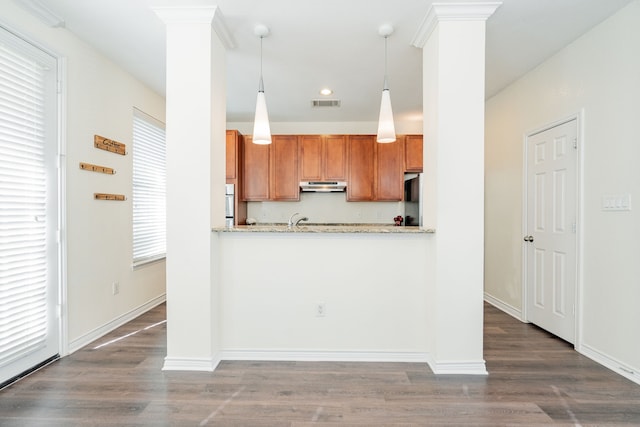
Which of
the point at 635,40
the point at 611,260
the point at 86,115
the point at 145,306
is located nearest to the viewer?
the point at 635,40

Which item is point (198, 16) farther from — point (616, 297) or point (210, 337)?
point (616, 297)

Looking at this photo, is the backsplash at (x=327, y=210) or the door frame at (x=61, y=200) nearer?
the door frame at (x=61, y=200)

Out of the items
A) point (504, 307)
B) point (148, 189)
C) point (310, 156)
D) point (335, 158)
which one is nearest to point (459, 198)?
point (504, 307)

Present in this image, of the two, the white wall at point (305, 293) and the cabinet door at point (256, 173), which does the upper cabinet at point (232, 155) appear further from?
the white wall at point (305, 293)

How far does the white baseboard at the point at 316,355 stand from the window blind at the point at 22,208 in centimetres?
139

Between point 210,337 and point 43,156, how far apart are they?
6.07ft

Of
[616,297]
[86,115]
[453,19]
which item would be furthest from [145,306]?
[616,297]

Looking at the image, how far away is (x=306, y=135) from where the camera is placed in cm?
500

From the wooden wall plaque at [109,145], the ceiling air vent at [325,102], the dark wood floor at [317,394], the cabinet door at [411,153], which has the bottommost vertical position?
the dark wood floor at [317,394]

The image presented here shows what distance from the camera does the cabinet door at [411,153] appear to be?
4.96 meters

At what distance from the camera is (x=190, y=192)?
2412 millimetres

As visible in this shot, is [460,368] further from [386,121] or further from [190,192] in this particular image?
[190,192]

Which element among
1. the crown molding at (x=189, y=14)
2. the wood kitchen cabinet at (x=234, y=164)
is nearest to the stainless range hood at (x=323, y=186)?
the wood kitchen cabinet at (x=234, y=164)

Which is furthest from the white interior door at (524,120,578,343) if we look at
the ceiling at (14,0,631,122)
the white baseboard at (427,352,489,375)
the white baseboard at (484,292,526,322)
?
the white baseboard at (427,352,489,375)
